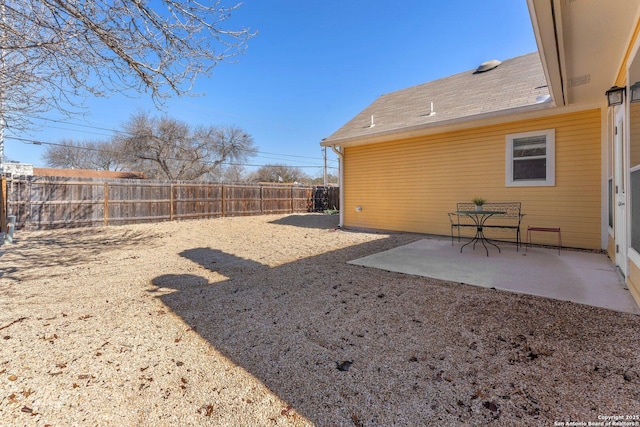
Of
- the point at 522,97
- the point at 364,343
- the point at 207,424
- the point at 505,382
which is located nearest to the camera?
the point at 207,424

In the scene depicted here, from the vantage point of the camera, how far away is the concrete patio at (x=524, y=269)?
3082 millimetres

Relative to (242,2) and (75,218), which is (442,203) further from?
(75,218)

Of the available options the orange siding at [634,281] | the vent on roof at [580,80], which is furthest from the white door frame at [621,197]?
the vent on roof at [580,80]

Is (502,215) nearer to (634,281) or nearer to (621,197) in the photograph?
(621,197)

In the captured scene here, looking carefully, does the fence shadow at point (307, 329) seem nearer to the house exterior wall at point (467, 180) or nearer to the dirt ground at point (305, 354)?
the dirt ground at point (305, 354)

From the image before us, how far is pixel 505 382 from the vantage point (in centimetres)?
172

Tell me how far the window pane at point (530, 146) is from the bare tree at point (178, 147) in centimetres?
2249

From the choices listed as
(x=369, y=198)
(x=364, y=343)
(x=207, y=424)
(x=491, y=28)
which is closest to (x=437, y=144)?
(x=369, y=198)

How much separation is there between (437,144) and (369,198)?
8.03 feet

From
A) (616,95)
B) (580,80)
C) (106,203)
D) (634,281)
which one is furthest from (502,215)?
(106,203)

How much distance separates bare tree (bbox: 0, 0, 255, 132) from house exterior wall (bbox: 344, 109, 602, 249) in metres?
5.38

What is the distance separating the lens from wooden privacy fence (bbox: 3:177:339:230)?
8.51 metres

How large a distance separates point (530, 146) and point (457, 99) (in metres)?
2.32

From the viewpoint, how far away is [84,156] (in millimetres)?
27688
